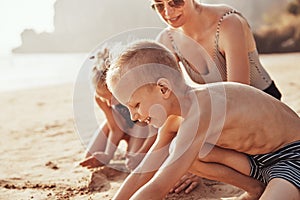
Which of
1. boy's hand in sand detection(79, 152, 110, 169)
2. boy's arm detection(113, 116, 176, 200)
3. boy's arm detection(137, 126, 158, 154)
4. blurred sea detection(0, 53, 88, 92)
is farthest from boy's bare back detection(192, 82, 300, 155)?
blurred sea detection(0, 53, 88, 92)

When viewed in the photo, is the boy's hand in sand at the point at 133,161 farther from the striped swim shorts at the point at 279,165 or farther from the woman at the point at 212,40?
the striped swim shorts at the point at 279,165

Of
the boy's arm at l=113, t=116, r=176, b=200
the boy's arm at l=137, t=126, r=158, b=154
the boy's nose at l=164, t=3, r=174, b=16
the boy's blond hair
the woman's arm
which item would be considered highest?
the boy's nose at l=164, t=3, r=174, b=16

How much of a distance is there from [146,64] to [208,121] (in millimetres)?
317

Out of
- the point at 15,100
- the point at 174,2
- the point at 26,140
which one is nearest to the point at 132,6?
the point at 15,100

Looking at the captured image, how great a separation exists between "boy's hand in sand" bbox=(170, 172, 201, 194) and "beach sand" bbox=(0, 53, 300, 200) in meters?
0.02

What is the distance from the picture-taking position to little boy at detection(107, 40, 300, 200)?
1.80 metres

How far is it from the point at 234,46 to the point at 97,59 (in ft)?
2.62

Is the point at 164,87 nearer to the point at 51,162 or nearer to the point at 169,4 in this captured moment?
the point at 169,4

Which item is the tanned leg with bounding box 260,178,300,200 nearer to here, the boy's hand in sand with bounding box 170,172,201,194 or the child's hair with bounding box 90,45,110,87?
the boy's hand in sand with bounding box 170,172,201,194

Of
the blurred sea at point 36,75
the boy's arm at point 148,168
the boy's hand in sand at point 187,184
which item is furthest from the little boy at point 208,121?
the blurred sea at point 36,75

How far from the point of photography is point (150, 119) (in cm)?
196

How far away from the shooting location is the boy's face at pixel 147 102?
6.18 feet

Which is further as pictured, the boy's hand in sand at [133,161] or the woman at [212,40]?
the boy's hand in sand at [133,161]

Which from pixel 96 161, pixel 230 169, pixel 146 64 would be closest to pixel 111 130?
pixel 96 161
